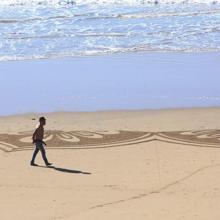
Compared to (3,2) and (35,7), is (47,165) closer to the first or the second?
(35,7)

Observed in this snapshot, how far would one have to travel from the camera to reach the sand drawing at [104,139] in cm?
1366

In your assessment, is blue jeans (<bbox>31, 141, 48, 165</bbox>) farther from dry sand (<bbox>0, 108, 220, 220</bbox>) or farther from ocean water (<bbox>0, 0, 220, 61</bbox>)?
ocean water (<bbox>0, 0, 220, 61</bbox>)

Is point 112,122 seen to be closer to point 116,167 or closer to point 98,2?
point 116,167

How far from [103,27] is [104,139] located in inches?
714

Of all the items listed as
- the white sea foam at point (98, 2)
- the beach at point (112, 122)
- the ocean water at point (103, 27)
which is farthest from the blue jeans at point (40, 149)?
the white sea foam at point (98, 2)

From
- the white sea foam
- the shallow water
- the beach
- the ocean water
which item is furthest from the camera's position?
the white sea foam

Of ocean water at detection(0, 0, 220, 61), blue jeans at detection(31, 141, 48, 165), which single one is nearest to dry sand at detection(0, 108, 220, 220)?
blue jeans at detection(31, 141, 48, 165)

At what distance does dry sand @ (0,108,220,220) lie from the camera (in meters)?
9.70

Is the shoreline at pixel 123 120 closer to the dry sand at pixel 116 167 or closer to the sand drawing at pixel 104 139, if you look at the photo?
the dry sand at pixel 116 167

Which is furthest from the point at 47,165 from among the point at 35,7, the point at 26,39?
the point at 35,7

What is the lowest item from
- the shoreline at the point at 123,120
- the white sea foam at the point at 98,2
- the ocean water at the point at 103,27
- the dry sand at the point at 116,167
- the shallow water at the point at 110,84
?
the dry sand at the point at 116,167

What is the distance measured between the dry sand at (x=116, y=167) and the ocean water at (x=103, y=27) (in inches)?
352

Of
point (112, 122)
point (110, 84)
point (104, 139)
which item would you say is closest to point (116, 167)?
point (104, 139)

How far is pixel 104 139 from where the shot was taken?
1413 cm
